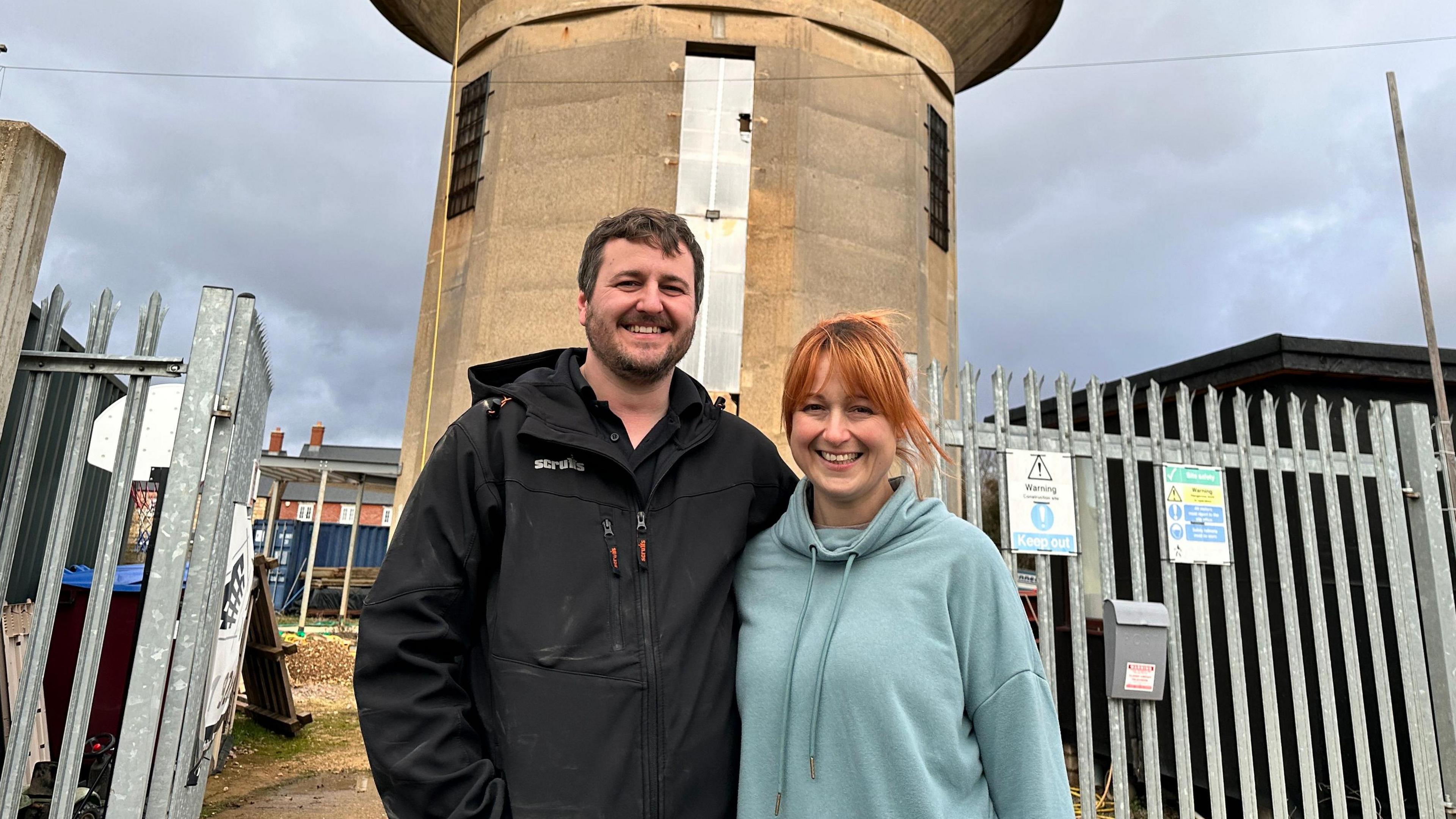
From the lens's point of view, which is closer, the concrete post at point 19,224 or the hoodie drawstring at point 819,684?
the hoodie drawstring at point 819,684

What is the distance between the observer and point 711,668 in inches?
74.0

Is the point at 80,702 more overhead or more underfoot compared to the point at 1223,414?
more underfoot

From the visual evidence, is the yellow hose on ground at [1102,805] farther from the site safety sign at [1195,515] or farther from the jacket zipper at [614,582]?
the jacket zipper at [614,582]

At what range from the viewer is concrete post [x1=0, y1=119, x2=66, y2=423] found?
3.19 metres

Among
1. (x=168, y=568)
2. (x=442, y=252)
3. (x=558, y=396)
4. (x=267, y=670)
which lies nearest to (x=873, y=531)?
(x=558, y=396)

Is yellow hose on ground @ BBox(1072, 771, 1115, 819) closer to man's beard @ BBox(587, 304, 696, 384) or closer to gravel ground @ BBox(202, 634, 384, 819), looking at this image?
gravel ground @ BBox(202, 634, 384, 819)

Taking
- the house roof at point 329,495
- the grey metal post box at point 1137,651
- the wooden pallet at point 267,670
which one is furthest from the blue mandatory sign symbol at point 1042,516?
the house roof at point 329,495

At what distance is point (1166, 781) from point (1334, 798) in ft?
10.8

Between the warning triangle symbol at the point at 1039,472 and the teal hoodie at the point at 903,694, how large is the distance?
97.0 inches

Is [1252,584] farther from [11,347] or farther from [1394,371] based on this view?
[11,347]

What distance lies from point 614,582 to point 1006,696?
0.84 metres

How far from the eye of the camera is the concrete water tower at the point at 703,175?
10.8 meters

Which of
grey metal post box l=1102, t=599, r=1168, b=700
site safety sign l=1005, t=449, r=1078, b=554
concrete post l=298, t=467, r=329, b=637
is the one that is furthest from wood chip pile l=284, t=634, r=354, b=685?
grey metal post box l=1102, t=599, r=1168, b=700

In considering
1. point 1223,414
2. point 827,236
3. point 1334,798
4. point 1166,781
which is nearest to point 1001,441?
point 1334,798
